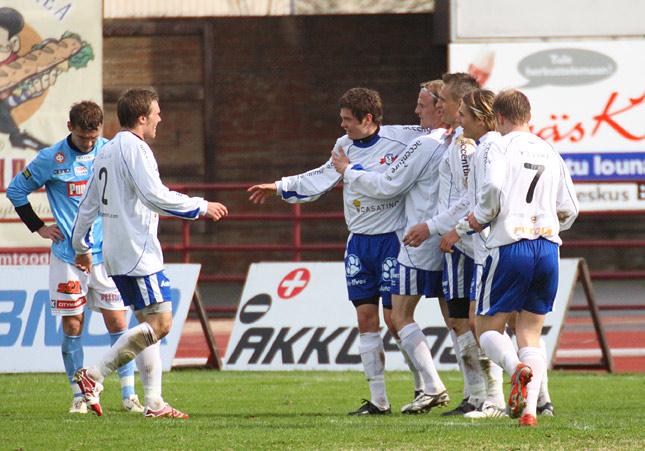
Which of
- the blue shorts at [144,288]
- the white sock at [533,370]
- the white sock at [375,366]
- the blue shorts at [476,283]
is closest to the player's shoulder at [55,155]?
the blue shorts at [144,288]

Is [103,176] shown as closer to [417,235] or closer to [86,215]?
[86,215]

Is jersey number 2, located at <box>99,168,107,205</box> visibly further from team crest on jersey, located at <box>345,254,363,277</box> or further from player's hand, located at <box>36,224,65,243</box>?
team crest on jersey, located at <box>345,254,363,277</box>

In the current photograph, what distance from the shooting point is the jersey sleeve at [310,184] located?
773 cm

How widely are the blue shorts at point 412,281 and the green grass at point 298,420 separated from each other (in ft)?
2.68

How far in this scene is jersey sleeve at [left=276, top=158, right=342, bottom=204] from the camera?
7.73 meters

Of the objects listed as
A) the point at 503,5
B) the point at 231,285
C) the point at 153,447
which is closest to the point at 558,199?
the point at 153,447

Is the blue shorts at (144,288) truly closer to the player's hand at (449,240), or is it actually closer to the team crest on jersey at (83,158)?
the team crest on jersey at (83,158)

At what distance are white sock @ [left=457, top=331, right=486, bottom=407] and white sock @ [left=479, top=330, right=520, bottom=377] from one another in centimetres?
89

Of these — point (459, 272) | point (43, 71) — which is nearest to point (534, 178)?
point (459, 272)

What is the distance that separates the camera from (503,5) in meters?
17.0

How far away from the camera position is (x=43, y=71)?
54.7 feet

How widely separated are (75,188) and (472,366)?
10.0 ft

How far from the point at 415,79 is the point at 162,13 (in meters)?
5.38

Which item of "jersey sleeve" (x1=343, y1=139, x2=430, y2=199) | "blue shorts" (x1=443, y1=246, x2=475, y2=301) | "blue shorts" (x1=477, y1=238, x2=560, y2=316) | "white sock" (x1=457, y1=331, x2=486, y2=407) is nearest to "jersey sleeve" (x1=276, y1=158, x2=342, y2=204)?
"jersey sleeve" (x1=343, y1=139, x2=430, y2=199)
